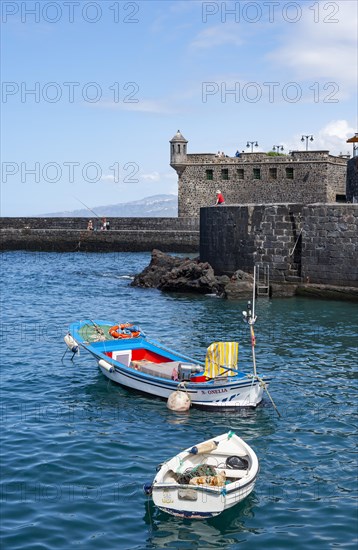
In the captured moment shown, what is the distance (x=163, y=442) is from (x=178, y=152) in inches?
1940

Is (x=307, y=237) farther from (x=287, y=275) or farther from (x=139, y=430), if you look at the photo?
(x=139, y=430)

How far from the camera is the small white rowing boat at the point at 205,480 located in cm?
926

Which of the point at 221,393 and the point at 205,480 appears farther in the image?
the point at 221,393

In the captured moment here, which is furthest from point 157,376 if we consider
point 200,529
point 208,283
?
point 208,283

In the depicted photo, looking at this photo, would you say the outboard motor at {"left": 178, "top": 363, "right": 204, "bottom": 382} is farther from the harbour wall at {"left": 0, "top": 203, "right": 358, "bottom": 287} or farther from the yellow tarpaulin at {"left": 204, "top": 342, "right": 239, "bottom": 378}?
the harbour wall at {"left": 0, "top": 203, "right": 358, "bottom": 287}

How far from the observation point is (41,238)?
56750 millimetres

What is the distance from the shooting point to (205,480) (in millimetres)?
9555

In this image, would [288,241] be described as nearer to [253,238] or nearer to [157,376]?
[253,238]

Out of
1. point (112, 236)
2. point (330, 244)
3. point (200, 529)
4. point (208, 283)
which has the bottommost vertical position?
point (200, 529)

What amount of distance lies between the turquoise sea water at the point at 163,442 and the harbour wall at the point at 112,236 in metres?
30.1

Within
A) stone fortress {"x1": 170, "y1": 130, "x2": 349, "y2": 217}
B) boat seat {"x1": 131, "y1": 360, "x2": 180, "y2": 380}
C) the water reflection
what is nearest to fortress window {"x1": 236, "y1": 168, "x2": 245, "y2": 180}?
stone fortress {"x1": 170, "y1": 130, "x2": 349, "y2": 217}

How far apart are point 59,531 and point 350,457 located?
4.50 metres

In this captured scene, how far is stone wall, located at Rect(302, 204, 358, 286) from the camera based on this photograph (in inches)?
976

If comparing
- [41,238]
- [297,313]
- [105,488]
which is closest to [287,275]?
[297,313]
